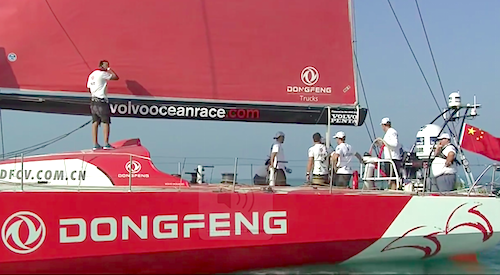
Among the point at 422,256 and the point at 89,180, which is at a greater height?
the point at 89,180

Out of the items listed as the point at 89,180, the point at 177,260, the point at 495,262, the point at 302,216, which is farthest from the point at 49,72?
the point at 495,262

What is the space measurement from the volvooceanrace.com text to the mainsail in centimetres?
1

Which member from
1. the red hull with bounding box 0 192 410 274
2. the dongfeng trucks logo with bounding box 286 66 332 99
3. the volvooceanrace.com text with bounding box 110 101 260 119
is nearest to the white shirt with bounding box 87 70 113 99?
the volvooceanrace.com text with bounding box 110 101 260 119

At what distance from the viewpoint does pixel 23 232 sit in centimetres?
545

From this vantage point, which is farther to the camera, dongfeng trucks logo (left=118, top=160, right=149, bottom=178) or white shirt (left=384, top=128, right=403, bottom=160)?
white shirt (left=384, top=128, right=403, bottom=160)

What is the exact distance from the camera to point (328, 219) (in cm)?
634

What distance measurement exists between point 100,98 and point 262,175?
226cm

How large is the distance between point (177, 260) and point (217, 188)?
0.93 metres

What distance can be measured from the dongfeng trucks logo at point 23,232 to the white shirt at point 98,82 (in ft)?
5.59

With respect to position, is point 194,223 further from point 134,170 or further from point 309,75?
point 309,75

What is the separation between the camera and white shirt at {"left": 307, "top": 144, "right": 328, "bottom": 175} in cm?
746

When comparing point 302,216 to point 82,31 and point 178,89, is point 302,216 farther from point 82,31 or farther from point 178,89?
point 82,31

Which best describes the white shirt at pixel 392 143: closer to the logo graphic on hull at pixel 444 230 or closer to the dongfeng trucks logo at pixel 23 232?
the logo graphic on hull at pixel 444 230

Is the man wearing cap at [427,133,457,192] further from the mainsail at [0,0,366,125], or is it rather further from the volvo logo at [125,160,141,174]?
the volvo logo at [125,160,141,174]
